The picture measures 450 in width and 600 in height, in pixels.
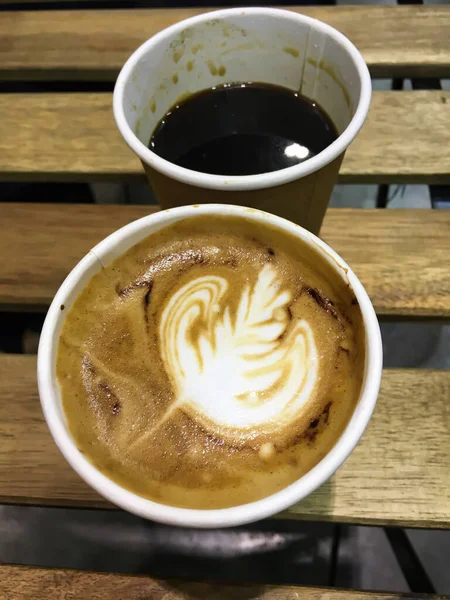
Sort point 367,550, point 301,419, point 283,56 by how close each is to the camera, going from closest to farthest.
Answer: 1. point 301,419
2. point 283,56
3. point 367,550

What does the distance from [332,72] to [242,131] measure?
0.15 m

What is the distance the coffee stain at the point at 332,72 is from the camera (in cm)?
71

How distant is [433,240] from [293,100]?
1.02ft

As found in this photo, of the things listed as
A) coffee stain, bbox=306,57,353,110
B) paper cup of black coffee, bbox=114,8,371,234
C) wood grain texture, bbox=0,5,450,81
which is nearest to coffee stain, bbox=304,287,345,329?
paper cup of black coffee, bbox=114,8,371,234

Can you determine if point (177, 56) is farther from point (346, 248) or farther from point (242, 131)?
point (346, 248)

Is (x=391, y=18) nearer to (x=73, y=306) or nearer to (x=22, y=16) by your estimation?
(x=22, y=16)

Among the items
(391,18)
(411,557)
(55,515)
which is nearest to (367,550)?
(411,557)

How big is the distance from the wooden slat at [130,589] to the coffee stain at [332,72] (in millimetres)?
610

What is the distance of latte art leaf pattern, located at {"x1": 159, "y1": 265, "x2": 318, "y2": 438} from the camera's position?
1.76ft

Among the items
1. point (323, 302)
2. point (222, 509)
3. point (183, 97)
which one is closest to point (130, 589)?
point (222, 509)

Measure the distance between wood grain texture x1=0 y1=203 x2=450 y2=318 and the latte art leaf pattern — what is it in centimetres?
25

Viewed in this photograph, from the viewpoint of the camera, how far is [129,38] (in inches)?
44.0

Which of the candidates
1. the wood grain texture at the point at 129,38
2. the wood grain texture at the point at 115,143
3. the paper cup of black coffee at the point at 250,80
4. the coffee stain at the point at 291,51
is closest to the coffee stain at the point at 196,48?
the paper cup of black coffee at the point at 250,80

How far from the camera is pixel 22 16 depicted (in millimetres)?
1186
